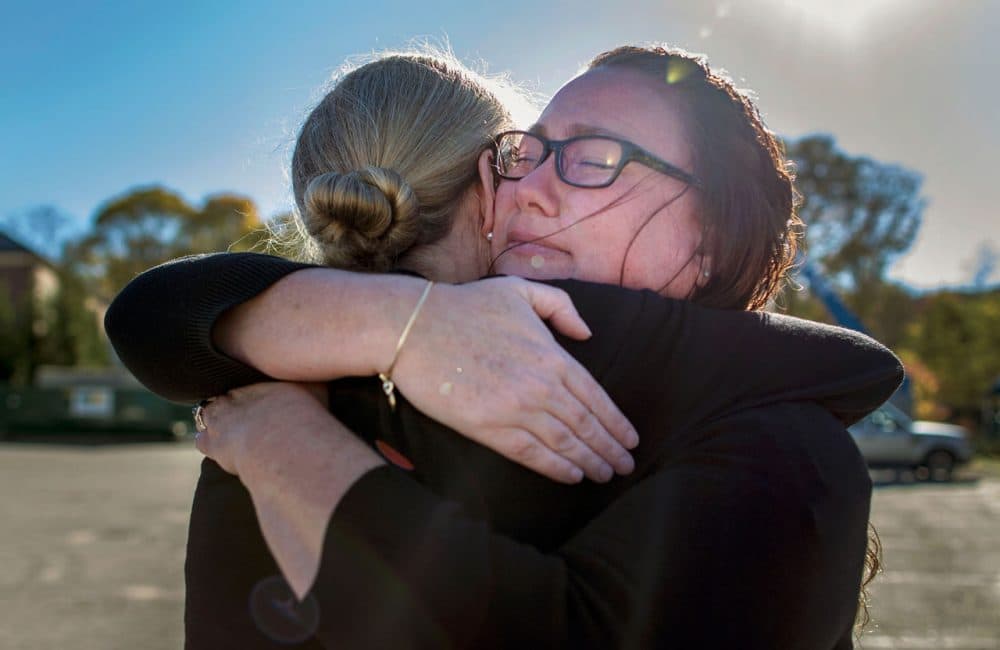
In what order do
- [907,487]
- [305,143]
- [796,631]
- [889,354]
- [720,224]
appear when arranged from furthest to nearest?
[907,487], [305,143], [720,224], [889,354], [796,631]

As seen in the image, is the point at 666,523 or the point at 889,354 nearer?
the point at 666,523

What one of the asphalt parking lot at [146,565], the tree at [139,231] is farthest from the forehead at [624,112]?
the tree at [139,231]

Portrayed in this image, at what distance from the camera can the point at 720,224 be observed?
1.62m

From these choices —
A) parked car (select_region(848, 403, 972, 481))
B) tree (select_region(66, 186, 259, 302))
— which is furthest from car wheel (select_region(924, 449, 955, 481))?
tree (select_region(66, 186, 259, 302))

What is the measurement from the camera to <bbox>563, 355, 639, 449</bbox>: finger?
1.16 m

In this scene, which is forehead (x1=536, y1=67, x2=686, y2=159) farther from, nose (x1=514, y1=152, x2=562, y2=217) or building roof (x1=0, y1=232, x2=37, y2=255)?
building roof (x1=0, y1=232, x2=37, y2=255)

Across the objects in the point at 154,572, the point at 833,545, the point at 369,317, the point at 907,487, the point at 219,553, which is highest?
the point at 369,317

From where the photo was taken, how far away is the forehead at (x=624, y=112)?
5.44 feet

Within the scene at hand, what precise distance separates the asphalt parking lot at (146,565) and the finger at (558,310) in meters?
1.32

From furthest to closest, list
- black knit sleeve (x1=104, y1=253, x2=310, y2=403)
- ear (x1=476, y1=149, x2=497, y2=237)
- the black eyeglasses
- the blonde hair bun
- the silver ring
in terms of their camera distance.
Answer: ear (x1=476, y1=149, x2=497, y2=237)
the black eyeglasses
the blonde hair bun
the silver ring
black knit sleeve (x1=104, y1=253, x2=310, y2=403)

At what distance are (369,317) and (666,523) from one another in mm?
485

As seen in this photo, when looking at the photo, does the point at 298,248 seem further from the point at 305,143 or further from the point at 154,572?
the point at 154,572

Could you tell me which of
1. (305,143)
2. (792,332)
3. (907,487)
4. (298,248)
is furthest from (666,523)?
(907,487)

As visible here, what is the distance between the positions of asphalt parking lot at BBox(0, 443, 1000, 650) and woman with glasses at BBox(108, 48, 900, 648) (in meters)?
1.15
